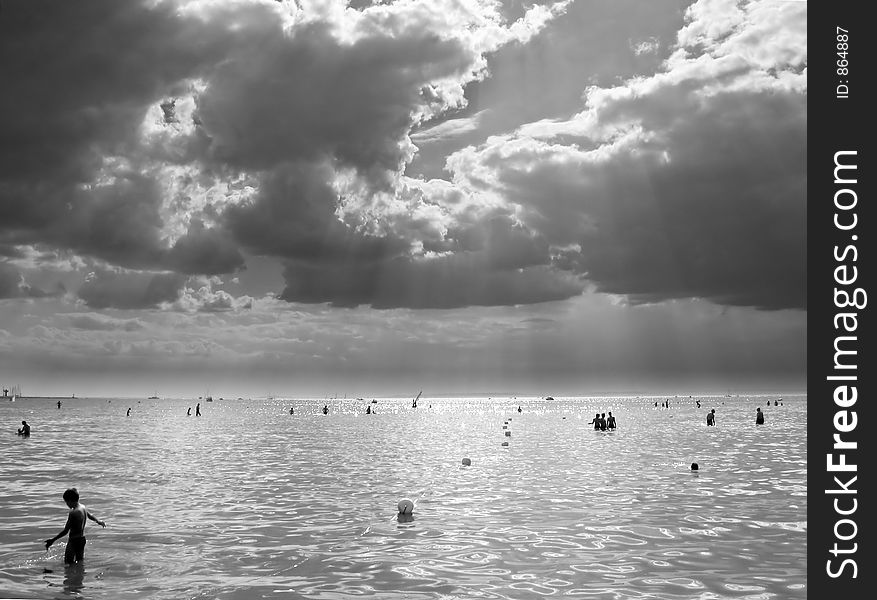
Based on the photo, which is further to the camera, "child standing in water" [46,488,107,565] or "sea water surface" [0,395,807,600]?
"child standing in water" [46,488,107,565]

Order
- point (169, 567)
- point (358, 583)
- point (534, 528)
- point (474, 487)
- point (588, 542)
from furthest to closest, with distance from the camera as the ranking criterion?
1. point (474, 487)
2. point (534, 528)
3. point (588, 542)
4. point (169, 567)
5. point (358, 583)

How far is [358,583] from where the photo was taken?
17.3 m

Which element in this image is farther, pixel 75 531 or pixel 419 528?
pixel 419 528

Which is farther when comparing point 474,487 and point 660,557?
point 474,487

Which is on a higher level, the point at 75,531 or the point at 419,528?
the point at 75,531

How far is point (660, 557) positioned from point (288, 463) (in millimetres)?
33374

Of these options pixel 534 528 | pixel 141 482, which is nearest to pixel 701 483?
pixel 534 528

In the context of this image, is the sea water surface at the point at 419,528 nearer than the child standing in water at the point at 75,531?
Yes

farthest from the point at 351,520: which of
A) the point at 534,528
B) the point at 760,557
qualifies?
the point at 760,557

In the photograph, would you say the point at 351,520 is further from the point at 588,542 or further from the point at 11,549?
the point at 11,549
